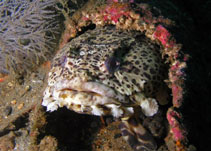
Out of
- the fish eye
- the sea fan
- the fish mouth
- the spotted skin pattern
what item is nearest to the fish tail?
the spotted skin pattern

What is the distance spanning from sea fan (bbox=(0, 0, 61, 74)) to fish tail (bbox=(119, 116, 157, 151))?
9.10 feet

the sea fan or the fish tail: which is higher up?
the sea fan

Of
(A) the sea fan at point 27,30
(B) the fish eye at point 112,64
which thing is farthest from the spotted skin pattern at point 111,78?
(A) the sea fan at point 27,30

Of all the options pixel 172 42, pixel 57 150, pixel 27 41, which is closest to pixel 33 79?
pixel 27 41

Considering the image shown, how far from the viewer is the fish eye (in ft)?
9.50

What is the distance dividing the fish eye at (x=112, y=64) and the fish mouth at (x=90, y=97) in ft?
1.07

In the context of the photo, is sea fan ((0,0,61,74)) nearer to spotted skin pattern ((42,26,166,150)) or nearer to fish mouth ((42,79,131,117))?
spotted skin pattern ((42,26,166,150))

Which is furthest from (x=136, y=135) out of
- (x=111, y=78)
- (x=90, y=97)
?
(x=90, y=97)

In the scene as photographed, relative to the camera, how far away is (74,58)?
10.4 ft

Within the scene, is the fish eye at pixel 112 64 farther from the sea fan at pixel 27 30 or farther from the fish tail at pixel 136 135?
the sea fan at pixel 27 30

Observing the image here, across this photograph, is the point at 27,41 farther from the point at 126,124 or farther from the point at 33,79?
the point at 126,124

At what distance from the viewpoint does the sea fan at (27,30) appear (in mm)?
5039

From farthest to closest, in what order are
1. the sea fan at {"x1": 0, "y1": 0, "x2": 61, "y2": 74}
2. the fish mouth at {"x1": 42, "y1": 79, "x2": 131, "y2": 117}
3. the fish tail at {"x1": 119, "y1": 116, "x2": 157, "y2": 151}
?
the sea fan at {"x1": 0, "y1": 0, "x2": 61, "y2": 74}
the fish tail at {"x1": 119, "y1": 116, "x2": 157, "y2": 151}
the fish mouth at {"x1": 42, "y1": 79, "x2": 131, "y2": 117}

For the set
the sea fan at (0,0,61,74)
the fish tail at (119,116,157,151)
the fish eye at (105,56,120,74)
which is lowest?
the fish tail at (119,116,157,151)
